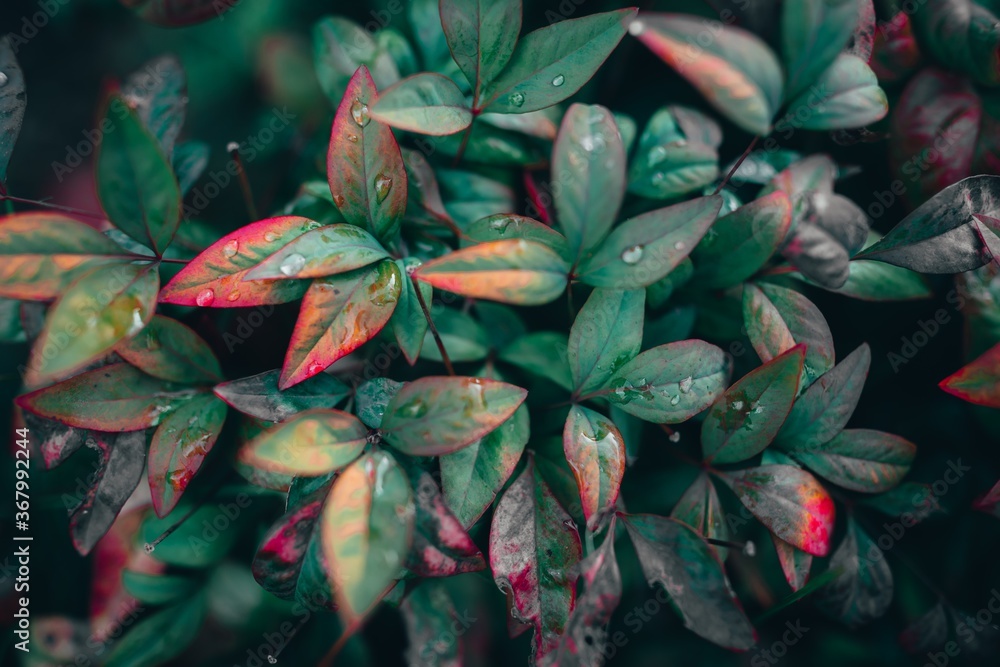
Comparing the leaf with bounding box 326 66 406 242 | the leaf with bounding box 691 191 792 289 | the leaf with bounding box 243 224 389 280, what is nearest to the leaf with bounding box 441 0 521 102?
the leaf with bounding box 326 66 406 242

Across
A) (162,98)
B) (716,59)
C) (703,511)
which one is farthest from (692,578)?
(162,98)

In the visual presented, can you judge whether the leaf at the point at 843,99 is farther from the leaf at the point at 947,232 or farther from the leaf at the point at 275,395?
the leaf at the point at 275,395

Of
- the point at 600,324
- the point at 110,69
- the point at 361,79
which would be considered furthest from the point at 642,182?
the point at 110,69

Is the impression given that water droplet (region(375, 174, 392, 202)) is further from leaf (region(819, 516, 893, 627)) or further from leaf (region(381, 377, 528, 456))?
leaf (region(819, 516, 893, 627))

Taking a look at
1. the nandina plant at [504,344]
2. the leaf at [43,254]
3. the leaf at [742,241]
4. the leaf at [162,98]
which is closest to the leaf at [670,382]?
the nandina plant at [504,344]

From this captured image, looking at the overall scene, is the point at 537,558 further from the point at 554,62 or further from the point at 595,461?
the point at 554,62
